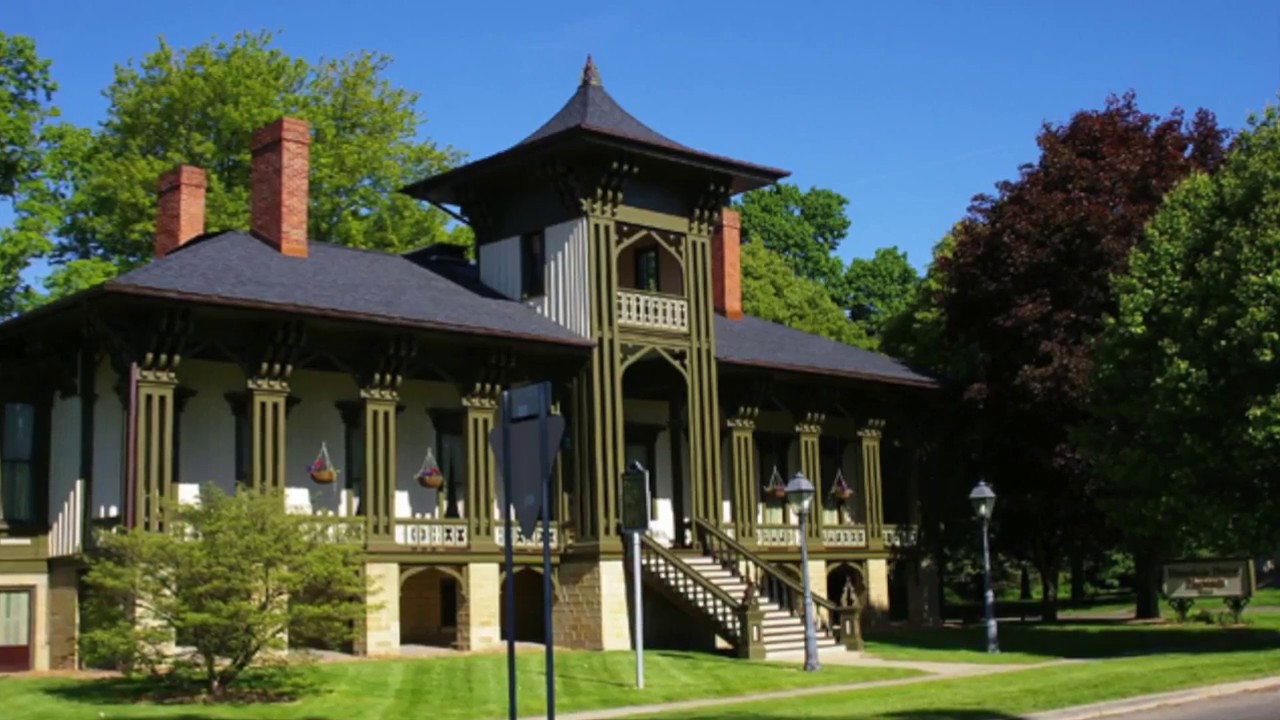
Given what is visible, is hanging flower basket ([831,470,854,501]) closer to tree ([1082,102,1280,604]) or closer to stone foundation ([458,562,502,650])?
tree ([1082,102,1280,604])

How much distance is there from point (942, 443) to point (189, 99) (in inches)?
977

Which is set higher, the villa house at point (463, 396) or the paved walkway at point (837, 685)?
the villa house at point (463, 396)

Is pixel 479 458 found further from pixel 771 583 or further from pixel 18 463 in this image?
pixel 18 463

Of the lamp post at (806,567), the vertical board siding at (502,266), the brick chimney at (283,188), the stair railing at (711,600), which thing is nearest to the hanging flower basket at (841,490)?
the stair railing at (711,600)

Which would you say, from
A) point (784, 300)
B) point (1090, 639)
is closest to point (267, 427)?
point (1090, 639)

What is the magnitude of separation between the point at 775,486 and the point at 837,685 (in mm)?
14034

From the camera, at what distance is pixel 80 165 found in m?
43.5

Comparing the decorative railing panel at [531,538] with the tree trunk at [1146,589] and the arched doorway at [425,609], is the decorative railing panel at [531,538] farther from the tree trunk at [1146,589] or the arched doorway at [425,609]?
the tree trunk at [1146,589]

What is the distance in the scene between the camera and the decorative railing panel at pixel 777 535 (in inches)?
1507

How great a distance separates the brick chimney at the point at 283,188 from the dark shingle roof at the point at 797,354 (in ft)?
31.5

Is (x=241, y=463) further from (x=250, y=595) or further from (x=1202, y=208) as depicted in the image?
(x=1202, y=208)

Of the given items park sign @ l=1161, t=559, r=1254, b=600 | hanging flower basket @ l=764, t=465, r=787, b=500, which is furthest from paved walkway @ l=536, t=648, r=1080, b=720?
hanging flower basket @ l=764, t=465, r=787, b=500

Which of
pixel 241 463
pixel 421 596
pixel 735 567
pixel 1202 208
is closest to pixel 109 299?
pixel 241 463

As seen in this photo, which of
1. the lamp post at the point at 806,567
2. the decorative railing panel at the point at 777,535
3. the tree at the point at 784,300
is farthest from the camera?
the tree at the point at 784,300
